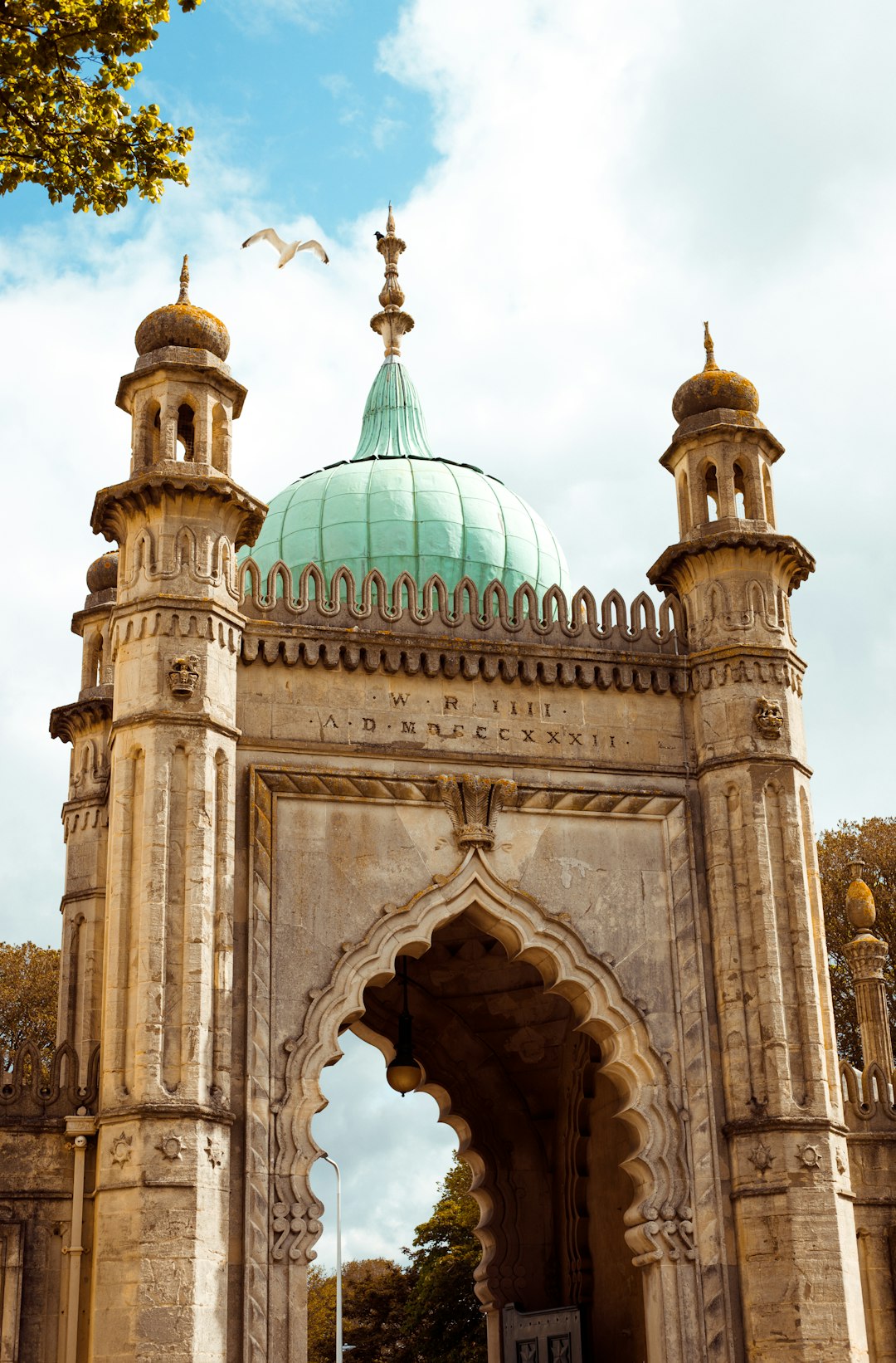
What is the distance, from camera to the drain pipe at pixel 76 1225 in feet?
48.1

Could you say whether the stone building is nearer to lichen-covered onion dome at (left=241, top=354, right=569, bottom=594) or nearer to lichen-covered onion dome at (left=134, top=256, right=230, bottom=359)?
lichen-covered onion dome at (left=134, top=256, right=230, bottom=359)

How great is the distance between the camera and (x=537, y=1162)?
864 inches

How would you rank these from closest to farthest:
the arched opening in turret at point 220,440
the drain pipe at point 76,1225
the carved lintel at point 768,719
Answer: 1. the drain pipe at point 76,1225
2. the arched opening in turret at point 220,440
3. the carved lintel at point 768,719

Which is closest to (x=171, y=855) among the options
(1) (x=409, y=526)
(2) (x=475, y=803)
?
(2) (x=475, y=803)

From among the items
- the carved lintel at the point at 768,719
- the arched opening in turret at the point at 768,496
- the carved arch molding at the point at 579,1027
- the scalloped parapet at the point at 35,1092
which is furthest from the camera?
the arched opening in turret at the point at 768,496

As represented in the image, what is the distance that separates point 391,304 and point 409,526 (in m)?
4.92

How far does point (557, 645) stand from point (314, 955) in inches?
162

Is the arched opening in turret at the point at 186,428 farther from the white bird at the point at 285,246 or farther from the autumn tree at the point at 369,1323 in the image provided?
the autumn tree at the point at 369,1323

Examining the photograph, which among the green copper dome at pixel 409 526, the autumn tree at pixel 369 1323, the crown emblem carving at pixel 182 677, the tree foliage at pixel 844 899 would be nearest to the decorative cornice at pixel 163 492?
the crown emblem carving at pixel 182 677

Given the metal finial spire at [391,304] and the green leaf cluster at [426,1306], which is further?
the green leaf cluster at [426,1306]

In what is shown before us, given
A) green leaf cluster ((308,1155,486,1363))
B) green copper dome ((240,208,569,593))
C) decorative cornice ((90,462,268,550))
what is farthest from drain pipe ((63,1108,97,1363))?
green leaf cluster ((308,1155,486,1363))

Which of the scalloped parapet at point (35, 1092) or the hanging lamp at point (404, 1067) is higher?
the hanging lamp at point (404, 1067)

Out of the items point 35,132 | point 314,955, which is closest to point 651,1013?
point 314,955

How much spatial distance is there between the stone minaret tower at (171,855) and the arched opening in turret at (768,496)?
5449 mm
